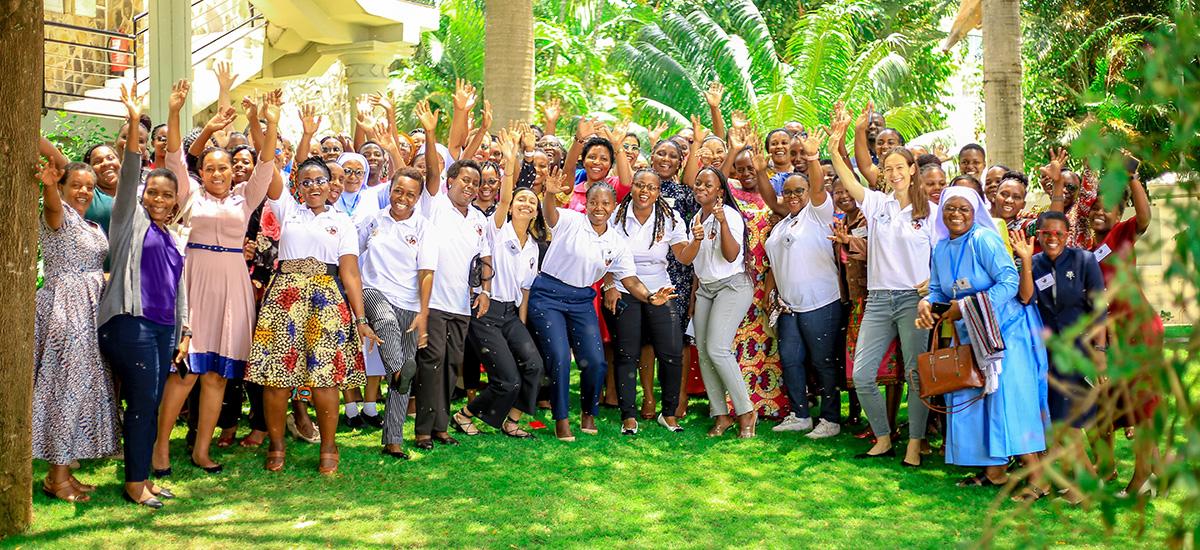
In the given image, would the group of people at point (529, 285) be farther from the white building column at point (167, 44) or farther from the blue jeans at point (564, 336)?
the white building column at point (167, 44)

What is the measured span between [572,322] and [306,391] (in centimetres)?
218

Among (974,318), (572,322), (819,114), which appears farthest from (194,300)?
(819,114)

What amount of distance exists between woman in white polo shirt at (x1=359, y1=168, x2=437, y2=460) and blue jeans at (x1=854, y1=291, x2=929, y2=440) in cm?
307

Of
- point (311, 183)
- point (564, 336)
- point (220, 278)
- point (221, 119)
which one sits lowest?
point (564, 336)

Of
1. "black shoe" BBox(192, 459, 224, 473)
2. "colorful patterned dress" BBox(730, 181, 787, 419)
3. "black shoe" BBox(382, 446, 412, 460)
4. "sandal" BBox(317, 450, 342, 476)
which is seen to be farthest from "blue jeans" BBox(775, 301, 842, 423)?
"black shoe" BBox(192, 459, 224, 473)

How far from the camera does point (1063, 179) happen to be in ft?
27.6

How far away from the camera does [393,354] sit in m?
7.95

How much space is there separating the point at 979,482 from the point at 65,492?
550 centimetres

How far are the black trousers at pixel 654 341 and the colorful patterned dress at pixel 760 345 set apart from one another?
25.1 inches

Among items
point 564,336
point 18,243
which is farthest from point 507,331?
point 18,243

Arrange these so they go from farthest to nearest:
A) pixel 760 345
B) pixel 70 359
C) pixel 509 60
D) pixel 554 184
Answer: pixel 509 60, pixel 760 345, pixel 554 184, pixel 70 359

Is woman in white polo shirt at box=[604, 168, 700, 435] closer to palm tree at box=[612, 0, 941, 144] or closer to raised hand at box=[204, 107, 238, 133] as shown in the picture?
raised hand at box=[204, 107, 238, 133]

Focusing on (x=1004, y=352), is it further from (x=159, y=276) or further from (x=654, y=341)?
(x=159, y=276)

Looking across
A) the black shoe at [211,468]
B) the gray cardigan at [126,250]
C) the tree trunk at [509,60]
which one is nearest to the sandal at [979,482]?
the black shoe at [211,468]
